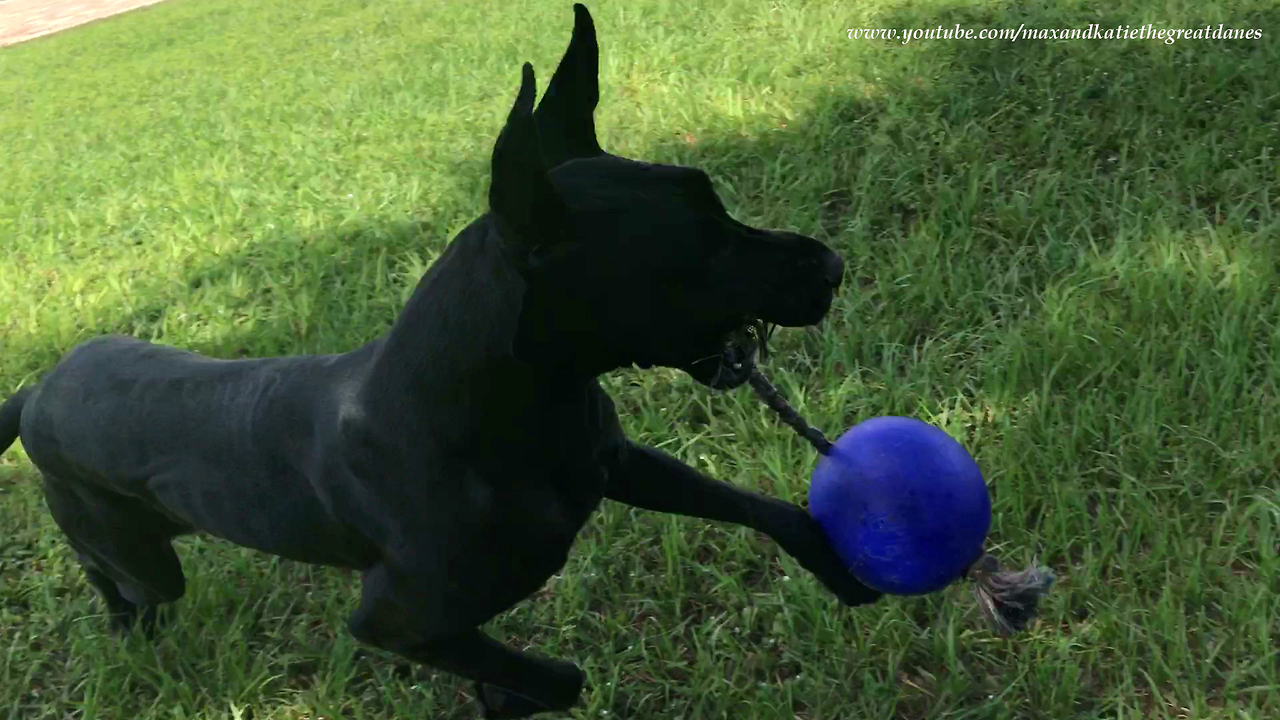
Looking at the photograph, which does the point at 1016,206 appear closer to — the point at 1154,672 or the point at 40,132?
the point at 1154,672

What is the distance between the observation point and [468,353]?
1.76m

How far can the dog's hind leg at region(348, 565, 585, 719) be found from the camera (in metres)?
2.02

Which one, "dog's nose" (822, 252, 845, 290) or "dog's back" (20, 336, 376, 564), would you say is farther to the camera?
"dog's back" (20, 336, 376, 564)

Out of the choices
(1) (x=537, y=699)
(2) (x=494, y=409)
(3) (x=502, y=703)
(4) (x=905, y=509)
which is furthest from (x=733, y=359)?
(3) (x=502, y=703)

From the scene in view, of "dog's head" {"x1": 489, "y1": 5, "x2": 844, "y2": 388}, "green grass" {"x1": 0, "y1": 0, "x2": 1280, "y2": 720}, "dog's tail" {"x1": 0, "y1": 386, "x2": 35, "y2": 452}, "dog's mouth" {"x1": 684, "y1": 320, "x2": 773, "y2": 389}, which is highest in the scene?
"dog's head" {"x1": 489, "y1": 5, "x2": 844, "y2": 388}

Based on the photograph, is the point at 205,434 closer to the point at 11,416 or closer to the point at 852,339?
the point at 11,416

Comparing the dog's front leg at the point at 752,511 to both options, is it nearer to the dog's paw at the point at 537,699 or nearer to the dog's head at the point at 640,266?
the dog's paw at the point at 537,699

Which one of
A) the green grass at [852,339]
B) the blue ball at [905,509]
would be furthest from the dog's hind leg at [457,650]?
the blue ball at [905,509]

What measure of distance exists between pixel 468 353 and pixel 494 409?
4.2 inches

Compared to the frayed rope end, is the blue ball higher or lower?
higher

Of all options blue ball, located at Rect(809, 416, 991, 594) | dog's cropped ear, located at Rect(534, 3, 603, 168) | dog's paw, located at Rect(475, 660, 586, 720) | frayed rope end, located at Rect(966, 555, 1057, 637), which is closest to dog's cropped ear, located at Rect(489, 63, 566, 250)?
dog's cropped ear, located at Rect(534, 3, 603, 168)

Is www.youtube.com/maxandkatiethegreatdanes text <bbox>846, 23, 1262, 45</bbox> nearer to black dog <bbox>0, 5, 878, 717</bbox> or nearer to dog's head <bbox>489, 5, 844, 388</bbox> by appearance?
black dog <bbox>0, 5, 878, 717</bbox>

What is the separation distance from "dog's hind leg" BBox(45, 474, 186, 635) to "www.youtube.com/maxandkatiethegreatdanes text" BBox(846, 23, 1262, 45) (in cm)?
449

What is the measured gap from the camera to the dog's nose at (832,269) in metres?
1.77
